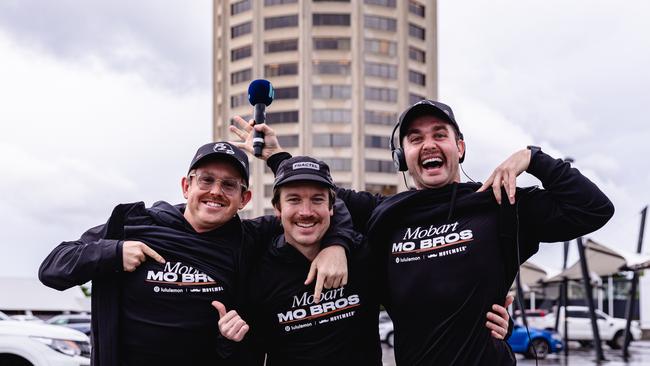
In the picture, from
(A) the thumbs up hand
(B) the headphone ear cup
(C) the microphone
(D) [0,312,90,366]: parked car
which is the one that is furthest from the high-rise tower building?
(A) the thumbs up hand

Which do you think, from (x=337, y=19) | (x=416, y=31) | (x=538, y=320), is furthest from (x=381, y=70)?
(x=538, y=320)

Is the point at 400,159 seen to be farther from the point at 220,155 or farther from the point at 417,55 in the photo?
the point at 417,55

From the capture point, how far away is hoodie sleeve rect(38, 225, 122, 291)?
11.3 ft

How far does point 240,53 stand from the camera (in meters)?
75.3

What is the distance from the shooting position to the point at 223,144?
382 cm

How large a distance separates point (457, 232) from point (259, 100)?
140 cm

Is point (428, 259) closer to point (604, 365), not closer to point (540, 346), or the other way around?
point (604, 365)

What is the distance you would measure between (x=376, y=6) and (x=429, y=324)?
73.9 m

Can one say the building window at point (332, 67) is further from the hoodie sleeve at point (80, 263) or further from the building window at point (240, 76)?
the hoodie sleeve at point (80, 263)

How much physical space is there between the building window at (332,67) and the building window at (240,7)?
9.98m

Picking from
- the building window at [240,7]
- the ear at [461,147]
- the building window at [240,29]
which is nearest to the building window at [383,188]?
the building window at [240,29]

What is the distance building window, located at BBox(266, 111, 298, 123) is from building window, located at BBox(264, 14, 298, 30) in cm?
906

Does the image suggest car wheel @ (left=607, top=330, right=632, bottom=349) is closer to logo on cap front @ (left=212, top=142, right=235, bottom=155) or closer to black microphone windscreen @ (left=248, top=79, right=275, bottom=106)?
black microphone windscreen @ (left=248, top=79, right=275, bottom=106)

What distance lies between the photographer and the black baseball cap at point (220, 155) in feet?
12.1
